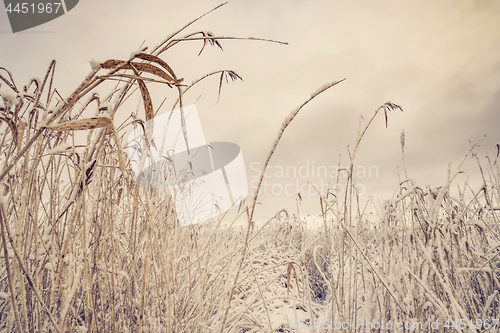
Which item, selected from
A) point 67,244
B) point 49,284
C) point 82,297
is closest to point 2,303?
point 49,284

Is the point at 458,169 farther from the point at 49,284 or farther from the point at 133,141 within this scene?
the point at 49,284

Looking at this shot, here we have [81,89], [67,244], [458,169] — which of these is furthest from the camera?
[458,169]

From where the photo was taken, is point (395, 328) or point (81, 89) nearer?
point (81, 89)

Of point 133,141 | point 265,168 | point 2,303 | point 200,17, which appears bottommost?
point 2,303

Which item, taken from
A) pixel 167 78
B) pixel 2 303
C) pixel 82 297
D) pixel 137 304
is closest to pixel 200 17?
pixel 167 78

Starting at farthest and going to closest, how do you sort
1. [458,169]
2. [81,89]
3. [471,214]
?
[471,214] < [458,169] < [81,89]

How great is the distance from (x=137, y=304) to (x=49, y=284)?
1.43 ft

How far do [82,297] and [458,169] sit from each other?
183cm

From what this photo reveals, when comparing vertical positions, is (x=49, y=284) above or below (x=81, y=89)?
below

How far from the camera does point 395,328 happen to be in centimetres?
104

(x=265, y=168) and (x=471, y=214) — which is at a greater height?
(x=471, y=214)

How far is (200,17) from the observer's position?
2.23 ft

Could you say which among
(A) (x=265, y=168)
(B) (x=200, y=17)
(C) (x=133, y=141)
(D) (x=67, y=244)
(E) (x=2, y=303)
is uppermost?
(B) (x=200, y=17)

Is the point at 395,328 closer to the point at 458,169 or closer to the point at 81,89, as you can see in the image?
the point at 458,169
